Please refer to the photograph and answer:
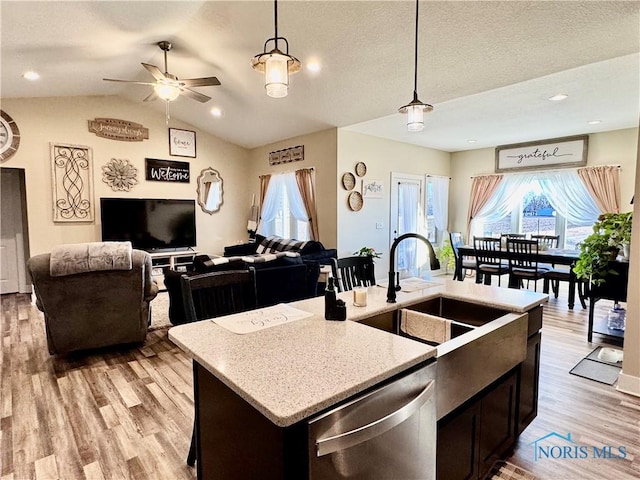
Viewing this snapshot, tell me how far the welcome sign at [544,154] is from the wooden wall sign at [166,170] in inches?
241

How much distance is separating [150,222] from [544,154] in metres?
7.12

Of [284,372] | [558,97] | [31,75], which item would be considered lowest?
[284,372]

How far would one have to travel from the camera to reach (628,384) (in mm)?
2656

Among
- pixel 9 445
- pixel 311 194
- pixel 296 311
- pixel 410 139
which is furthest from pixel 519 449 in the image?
pixel 410 139

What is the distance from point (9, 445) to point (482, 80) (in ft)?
15.8

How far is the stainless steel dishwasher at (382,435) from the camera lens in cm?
94

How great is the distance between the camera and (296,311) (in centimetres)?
169

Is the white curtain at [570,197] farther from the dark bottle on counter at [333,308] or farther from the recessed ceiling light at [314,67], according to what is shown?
the dark bottle on counter at [333,308]

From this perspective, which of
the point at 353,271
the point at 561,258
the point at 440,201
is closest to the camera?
the point at 353,271

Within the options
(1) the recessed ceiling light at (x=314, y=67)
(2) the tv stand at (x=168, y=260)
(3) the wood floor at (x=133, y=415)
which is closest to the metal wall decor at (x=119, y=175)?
(2) the tv stand at (x=168, y=260)

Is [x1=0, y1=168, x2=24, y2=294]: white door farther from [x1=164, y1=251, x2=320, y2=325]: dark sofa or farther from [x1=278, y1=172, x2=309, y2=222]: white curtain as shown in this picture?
[x1=278, y1=172, x2=309, y2=222]: white curtain

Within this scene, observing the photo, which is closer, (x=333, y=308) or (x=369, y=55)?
(x=333, y=308)

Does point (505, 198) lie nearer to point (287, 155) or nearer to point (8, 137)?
point (287, 155)

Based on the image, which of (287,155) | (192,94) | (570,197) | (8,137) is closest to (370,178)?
(287,155)
